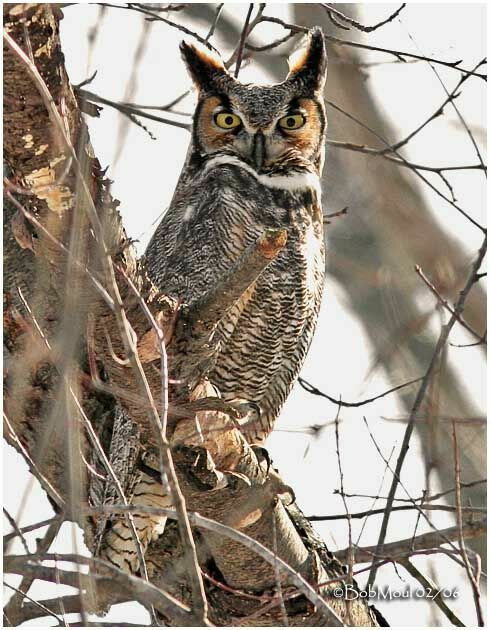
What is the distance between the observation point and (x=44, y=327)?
231 cm

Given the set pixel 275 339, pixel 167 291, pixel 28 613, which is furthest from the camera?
pixel 275 339

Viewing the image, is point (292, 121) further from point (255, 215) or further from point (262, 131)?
point (255, 215)

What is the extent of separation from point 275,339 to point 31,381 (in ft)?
3.16

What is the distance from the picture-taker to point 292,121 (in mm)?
3578

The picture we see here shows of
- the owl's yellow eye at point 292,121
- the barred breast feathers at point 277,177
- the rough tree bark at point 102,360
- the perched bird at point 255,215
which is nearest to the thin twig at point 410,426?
the rough tree bark at point 102,360

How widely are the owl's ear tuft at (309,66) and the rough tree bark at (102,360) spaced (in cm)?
141

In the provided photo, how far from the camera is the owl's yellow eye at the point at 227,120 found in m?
3.54

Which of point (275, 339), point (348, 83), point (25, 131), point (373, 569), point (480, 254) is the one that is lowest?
point (373, 569)

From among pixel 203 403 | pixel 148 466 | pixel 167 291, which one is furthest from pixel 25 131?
pixel 167 291

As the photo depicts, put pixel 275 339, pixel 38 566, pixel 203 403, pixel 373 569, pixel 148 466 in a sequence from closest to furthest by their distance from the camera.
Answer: pixel 38 566
pixel 203 403
pixel 373 569
pixel 148 466
pixel 275 339

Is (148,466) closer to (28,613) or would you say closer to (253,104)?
(28,613)

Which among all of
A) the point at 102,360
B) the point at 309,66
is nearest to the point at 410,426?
the point at 102,360

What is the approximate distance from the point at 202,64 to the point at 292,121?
42cm

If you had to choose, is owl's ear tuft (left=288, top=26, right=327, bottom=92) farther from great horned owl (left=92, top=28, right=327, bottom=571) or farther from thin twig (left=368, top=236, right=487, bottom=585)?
thin twig (left=368, top=236, right=487, bottom=585)
